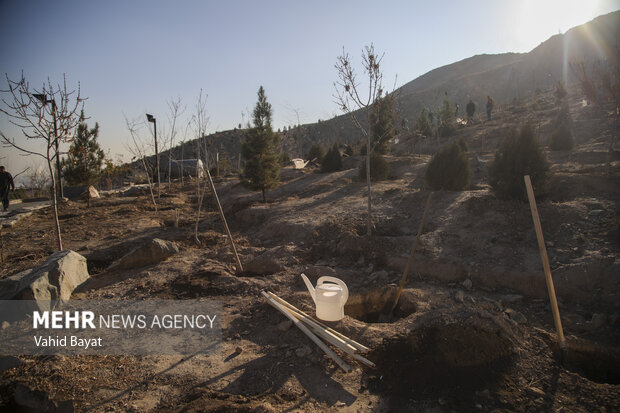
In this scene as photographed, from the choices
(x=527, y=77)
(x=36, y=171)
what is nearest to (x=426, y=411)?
(x=36, y=171)

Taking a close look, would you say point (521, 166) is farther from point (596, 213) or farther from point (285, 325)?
point (285, 325)

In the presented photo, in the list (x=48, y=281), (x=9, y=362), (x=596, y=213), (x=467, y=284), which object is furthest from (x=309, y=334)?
(x=596, y=213)

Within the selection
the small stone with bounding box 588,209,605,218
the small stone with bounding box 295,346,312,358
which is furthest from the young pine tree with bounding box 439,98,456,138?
the small stone with bounding box 295,346,312,358

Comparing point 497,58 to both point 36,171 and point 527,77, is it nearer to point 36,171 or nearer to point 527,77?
point 527,77

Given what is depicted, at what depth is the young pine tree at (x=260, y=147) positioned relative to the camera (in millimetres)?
10523

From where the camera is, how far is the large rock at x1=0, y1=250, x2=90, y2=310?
3969 mm

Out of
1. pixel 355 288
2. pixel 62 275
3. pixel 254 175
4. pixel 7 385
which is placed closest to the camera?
pixel 7 385

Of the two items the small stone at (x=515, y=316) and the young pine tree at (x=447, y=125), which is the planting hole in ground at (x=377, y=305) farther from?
the young pine tree at (x=447, y=125)

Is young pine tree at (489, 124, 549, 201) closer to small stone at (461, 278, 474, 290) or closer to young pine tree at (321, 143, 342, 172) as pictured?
small stone at (461, 278, 474, 290)

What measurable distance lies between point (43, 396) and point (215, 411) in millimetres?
1411

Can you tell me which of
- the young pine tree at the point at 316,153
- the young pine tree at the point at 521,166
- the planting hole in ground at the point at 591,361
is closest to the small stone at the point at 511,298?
the planting hole in ground at the point at 591,361

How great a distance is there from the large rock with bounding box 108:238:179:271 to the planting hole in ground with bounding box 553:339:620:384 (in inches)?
226

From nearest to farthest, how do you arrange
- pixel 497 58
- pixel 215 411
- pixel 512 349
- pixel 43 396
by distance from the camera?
pixel 215 411
pixel 43 396
pixel 512 349
pixel 497 58

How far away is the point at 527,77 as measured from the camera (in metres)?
63.8
